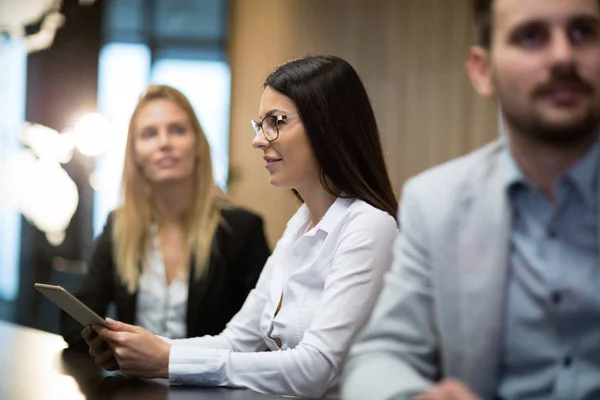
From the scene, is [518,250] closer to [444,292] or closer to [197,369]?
[444,292]

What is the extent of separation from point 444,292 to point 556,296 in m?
0.17

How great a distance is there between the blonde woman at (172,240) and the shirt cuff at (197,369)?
1.13m

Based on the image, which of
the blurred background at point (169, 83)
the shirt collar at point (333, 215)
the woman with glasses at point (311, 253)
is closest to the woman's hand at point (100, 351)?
the woman with glasses at point (311, 253)

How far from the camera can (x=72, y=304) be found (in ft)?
6.49

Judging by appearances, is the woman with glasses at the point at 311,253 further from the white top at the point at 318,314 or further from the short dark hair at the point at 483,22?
the short dark hair at the point at 483,22

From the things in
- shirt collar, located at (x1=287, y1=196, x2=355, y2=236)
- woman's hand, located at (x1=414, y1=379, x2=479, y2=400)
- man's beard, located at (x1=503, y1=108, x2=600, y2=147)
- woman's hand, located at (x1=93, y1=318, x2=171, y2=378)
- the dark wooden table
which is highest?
man's beard, located at (x1=503, y1=108, x2=600, y2=147)

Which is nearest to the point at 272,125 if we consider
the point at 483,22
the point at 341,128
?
the point at 341,128

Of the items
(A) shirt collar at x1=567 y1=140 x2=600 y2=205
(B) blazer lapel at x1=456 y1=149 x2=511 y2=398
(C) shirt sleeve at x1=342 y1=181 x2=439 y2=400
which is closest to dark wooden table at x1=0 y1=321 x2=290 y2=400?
(C) shirt sleeve at x1=342 y1=181 x2=439 y2=400

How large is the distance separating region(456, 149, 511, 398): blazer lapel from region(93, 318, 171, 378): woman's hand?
0.87 meters

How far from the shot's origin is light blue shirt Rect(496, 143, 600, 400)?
1289 millimetres

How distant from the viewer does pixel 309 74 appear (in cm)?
219

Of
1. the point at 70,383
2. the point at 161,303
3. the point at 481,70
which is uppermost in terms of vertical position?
the point at 481,70

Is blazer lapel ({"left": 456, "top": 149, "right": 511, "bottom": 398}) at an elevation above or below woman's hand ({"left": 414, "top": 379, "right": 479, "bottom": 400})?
above

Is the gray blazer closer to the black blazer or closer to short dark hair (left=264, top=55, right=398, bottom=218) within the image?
short dark hair (left=264, top=55, right=398, bottom=218)
